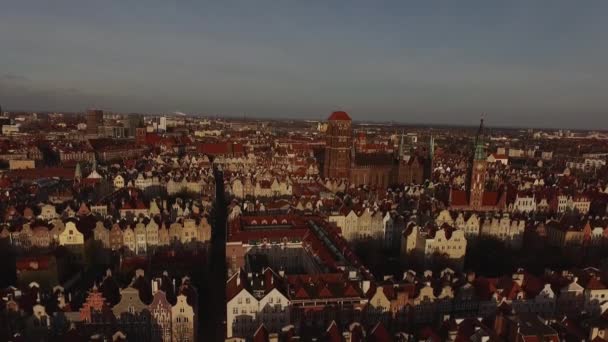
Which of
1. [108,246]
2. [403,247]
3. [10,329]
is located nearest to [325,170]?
[403,247]

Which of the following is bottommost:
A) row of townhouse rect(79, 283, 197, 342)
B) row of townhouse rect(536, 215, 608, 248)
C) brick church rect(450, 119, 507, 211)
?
row of townhouse rect(79, 283, 197, 342)

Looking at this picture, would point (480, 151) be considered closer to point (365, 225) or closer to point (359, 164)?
point (365, 225)

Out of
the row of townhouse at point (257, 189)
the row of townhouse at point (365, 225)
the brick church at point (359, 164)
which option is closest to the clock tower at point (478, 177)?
the row of townhouse at point (365, 225)

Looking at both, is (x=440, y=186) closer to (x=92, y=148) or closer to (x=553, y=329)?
(x=553, y=329)

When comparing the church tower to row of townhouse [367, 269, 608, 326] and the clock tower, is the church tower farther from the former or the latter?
row of townhouse [367, 269, 608, 326]

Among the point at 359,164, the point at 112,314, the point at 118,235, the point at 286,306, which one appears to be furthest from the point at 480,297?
the point at 359,164

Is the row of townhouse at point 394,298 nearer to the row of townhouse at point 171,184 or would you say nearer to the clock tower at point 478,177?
the clock tower at point 478,177

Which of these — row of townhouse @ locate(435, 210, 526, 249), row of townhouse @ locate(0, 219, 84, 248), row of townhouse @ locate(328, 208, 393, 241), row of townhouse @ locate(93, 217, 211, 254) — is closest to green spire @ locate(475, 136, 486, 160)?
row of townhouse @ locate(435, 210, 526, 249)
